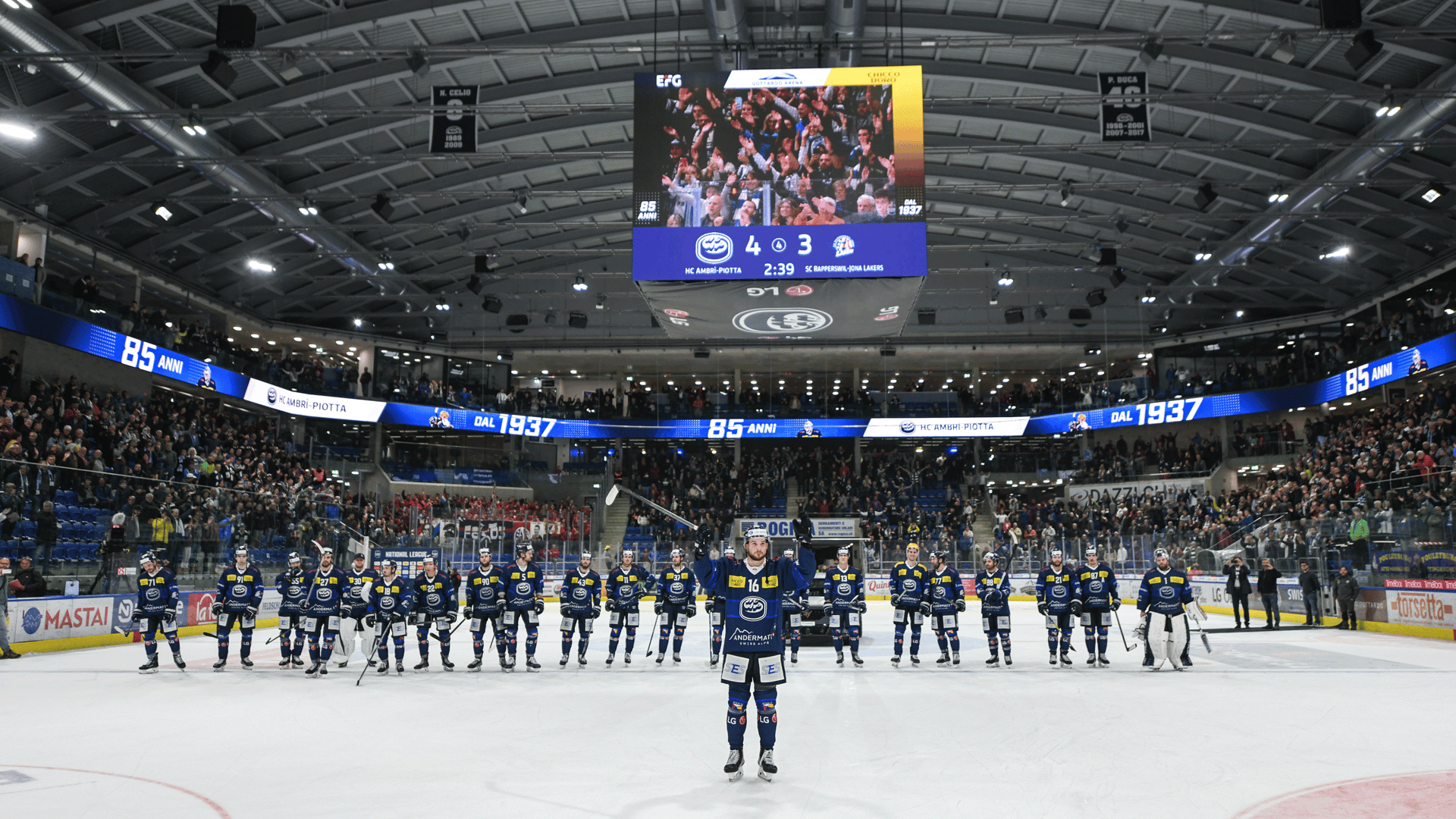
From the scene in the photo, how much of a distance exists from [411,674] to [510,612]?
1.75 metres

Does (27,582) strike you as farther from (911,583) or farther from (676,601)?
(911,583)

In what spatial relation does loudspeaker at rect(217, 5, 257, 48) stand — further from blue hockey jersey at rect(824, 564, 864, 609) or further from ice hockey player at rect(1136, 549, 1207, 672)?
ice hockey player at rect(1136, 549, 1207, 672)

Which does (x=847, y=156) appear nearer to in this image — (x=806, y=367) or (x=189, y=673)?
(x=189, y=673)

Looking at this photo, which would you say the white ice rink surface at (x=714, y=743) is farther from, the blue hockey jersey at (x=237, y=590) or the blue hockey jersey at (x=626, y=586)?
the blue hockey jersey at (x=626, y=586)

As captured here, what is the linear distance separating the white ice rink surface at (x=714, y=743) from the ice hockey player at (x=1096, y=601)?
45 centimetres

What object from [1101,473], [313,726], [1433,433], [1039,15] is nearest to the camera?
[313,726]

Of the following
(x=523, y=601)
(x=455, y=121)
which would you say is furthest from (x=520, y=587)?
(x=455, y=121)

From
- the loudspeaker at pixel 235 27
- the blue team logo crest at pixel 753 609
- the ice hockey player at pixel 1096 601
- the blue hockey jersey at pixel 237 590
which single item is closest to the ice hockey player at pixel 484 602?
the blue hockey jersey at pixel 237 590

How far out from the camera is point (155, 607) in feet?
43.1

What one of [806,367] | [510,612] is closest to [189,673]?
[510,612]

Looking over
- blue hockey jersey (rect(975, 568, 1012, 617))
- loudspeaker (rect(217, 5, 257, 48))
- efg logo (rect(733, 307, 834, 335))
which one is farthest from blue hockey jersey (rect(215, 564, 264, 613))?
blue hockey jersey (rect(975, 568, 1012, 617))

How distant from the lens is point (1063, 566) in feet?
46.6

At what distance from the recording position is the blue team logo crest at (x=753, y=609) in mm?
6852

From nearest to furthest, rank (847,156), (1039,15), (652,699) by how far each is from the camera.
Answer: (652,699) < (847,156) < (1039,15)
